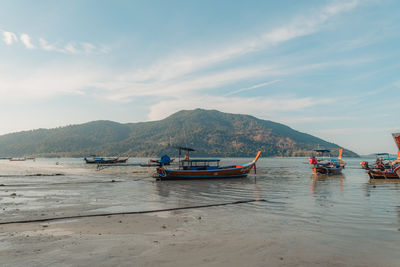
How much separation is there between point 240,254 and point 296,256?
154 centimetres

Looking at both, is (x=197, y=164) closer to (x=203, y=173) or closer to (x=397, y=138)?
(x=203, y=173)

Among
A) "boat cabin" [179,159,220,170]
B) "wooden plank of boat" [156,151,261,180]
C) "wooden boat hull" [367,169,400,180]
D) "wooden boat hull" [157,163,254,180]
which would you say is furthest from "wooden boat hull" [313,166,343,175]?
"boat cabin" [179,159,220,170]

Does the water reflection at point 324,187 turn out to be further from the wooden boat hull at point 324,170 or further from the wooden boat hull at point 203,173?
the wooden boat hull at point 324,170

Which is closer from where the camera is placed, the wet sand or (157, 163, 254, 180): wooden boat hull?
the wet sand

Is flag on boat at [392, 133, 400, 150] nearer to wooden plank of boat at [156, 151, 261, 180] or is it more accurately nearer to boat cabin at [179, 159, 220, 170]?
boat cabin at [179, 159, 220, 170]

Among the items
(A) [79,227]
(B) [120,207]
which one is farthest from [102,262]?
(B) [120,207]

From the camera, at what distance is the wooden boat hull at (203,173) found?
3916cm

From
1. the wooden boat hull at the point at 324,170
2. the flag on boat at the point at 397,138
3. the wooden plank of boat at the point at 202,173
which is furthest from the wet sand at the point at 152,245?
the wooden boat hull at the point at 324,170

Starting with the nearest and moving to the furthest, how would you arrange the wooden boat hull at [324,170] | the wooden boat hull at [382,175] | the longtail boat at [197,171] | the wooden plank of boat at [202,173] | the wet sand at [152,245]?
1. the wet sand at [152,245]
2. the wooden plank of boat at [202,173]
3. the longtail boat at [197,171]
4. the wooden boat hull at [382,175]
5. the wooden boat hull at [324,170]

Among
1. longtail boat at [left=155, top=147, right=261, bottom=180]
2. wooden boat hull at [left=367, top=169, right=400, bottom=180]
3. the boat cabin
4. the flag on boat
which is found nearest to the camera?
the flag on boat

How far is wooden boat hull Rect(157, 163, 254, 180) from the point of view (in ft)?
128

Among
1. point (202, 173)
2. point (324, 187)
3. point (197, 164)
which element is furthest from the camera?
point (197, 164)

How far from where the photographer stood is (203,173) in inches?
1608

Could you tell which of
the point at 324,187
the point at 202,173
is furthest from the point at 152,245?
the point at 202,173
